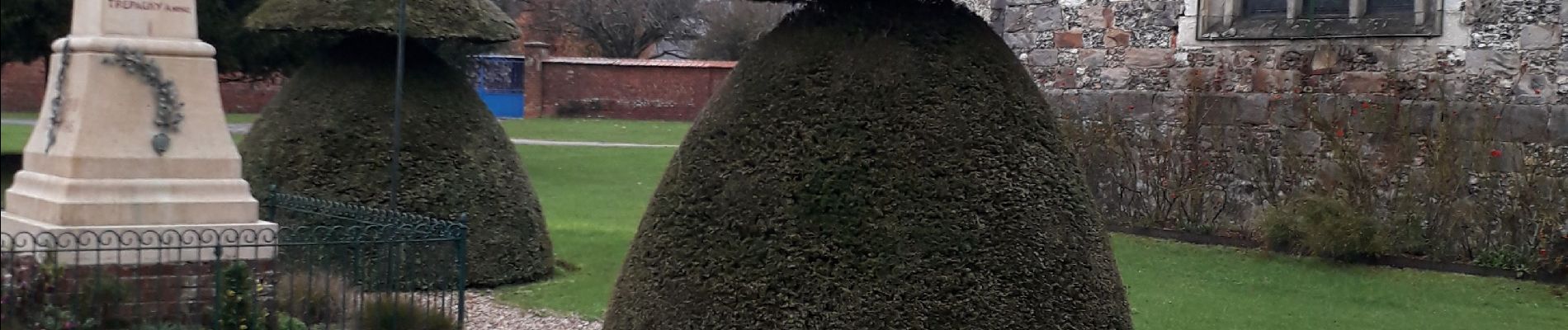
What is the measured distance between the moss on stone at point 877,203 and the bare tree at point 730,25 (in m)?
33.2

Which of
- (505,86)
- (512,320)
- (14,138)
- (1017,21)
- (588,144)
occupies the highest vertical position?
(1017,21)

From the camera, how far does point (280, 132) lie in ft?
30.0

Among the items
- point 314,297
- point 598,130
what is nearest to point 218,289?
point 314,297

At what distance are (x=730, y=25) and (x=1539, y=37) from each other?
3095 centimetres

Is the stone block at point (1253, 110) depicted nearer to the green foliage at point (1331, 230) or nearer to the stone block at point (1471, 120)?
the green foliage at point (1331, 230)

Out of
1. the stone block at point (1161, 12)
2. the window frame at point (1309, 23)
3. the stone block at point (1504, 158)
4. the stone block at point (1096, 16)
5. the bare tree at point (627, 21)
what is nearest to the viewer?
the stone block at point (1504, 158)

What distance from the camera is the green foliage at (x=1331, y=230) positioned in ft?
33.0

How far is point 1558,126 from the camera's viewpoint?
992cm

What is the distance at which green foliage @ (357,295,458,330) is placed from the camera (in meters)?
6.95

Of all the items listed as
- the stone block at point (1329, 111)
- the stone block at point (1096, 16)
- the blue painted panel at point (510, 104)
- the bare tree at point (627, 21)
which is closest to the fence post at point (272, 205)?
the stone block at point (1096, 16)

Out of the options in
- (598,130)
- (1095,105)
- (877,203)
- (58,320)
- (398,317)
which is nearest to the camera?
(877,203)

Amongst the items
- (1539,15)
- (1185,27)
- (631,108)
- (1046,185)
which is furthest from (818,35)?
(631,108)

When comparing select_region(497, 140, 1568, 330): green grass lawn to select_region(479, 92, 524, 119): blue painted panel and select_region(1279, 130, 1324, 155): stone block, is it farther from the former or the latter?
select_region(479, 92, 524, 119): blue painted panel

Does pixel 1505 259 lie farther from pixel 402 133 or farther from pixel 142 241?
pixel 142 241
